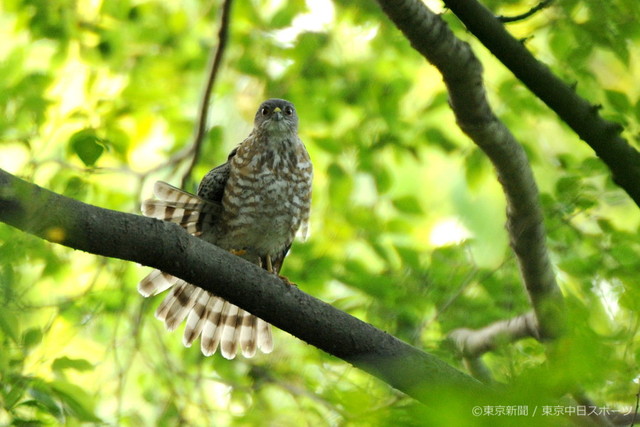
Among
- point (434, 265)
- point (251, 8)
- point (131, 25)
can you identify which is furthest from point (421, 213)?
point (131, 25)

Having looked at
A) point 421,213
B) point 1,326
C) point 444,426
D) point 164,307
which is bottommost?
point 444,426

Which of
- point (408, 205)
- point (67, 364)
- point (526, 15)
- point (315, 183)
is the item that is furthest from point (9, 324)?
point (315, 183)

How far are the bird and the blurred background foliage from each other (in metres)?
0.35

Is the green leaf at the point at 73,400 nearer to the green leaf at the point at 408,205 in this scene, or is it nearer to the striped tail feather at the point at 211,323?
the striped tail feather at the point at 211,323

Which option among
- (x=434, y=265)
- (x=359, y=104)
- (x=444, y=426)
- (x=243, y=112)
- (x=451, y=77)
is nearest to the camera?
(x=444, y=426)

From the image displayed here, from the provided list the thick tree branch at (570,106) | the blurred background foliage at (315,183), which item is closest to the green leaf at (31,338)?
the blurred background foliage at (315,183)

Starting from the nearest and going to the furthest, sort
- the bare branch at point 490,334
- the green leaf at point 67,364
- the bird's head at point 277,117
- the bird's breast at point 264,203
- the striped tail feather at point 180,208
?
1. the green leaf at point 67,364
2. the bare branch at point 490,334
3. the striped tail feather at point 180,208
4. the bird's breast at point 264,203
5. the bird's head at point 277,117

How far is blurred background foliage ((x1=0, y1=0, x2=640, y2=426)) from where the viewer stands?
3.63 metres

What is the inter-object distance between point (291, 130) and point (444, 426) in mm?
4117

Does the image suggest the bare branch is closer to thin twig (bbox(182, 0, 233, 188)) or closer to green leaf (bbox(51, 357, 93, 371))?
green leaf (bbox(51, 357, 93, 371))

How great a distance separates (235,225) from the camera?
16.2 feet

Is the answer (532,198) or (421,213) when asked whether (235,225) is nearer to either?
(421,213)

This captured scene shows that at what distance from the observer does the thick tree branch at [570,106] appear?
3.49 metres

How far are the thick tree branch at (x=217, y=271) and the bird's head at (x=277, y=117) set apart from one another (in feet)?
7.07
